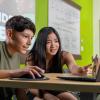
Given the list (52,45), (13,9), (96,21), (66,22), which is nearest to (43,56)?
(52,45)

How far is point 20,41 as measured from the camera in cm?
168

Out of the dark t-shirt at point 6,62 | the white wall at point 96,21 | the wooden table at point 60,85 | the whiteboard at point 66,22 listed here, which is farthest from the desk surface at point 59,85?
the white wall at point 96,21

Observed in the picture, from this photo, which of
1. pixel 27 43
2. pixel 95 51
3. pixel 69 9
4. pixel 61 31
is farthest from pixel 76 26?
pixel 27 43

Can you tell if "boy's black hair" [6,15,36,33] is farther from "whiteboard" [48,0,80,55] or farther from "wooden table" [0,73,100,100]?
"whiteboard" [48,0,80,55]

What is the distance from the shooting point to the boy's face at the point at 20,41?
5.52 ft

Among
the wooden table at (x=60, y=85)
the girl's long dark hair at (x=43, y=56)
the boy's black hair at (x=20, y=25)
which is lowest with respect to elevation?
the wooden table at (x=60, y=85)

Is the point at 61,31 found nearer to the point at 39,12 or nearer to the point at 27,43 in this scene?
→ the point at 39,12

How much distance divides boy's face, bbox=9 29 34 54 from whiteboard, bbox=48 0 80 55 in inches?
81.6

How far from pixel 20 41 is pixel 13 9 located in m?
1.36

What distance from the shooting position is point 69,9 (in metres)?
4.58

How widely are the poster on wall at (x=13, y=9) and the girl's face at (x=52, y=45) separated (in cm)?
56

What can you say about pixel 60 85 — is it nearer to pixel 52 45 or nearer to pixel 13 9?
pixel 52 45

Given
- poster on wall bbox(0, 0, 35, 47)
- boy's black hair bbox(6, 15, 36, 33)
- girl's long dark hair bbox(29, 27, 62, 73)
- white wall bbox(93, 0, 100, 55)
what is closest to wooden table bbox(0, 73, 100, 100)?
boy's black hair bbox(6, 15, 36, 33)

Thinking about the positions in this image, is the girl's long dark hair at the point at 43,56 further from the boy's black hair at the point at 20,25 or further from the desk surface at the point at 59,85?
the desk surface at the point at 59,85
